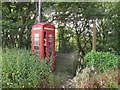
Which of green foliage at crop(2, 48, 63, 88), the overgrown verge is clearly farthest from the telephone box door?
the overgrown verge

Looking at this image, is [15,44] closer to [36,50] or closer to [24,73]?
[36,50]

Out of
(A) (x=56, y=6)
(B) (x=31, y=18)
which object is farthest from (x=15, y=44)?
(A) (x=56, y=6)

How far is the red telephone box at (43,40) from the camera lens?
4578mm

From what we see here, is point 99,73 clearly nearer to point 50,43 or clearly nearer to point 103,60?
point 103,60

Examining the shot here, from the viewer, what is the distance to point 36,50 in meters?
4.83

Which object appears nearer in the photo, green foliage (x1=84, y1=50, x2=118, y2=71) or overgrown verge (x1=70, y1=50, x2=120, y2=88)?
overgrown verge (x1=70, y1=50, x2=120, y2=88)

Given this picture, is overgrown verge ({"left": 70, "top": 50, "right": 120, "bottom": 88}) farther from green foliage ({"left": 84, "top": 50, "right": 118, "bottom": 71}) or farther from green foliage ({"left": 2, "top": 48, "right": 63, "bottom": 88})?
green foliage ({"left": 2, "top": 48, "right": 63, "bottom": 88})

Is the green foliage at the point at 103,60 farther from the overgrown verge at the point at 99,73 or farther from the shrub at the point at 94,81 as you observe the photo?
the shrub at the point at 94,81

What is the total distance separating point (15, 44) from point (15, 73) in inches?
164

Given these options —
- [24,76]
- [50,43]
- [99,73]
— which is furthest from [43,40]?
[99,73]

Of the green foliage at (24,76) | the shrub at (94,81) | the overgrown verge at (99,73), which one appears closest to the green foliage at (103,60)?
the overgrown verge at (99,73)

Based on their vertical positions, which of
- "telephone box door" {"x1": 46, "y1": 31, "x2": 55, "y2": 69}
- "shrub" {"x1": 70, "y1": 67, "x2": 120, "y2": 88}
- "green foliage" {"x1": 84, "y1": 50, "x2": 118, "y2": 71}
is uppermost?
"telephone box door" {"x1": 46, "y1": 31, "x2": 55, "y2": 69}

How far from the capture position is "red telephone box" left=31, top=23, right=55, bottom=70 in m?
4.58

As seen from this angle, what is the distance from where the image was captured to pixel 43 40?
4594mm
